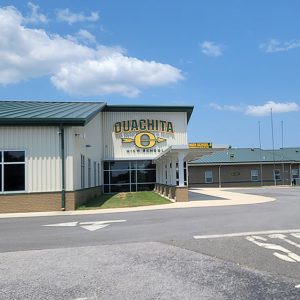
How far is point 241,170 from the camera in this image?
49906mm

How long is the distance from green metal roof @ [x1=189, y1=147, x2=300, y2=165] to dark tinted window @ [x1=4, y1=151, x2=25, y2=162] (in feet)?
99.1

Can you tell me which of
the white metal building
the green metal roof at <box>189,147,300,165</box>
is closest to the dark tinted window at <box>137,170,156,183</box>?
the white metal building

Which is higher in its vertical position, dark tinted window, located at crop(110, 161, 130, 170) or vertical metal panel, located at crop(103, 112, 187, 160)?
vertical metal panel, located at crop(103, 112, 187, 160)

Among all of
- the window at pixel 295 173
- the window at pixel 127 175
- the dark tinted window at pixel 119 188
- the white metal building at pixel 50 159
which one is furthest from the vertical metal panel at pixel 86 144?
the window at pixel 295 173

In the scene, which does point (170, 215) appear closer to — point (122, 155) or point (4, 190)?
point (4, 190)

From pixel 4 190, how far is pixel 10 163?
1233mm

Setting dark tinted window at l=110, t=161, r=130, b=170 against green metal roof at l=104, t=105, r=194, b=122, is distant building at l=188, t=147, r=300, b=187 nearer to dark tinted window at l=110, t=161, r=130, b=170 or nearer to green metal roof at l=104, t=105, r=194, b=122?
green metal roof at l=104, t=105, r=194, b=122

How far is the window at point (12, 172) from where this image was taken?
19.8 meters

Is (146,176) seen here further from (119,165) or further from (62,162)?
(62,162)

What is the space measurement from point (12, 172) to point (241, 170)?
34.3m

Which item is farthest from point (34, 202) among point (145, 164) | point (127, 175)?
point (145, 164)

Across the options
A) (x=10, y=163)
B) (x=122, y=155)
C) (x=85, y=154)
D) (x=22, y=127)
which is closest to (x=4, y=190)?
(x=10, y=163)

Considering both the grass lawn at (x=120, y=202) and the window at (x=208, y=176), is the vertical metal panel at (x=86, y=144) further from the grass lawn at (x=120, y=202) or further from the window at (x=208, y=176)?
the window at (x=208, y=176)

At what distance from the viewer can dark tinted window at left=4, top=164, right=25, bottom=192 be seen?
1983cm
